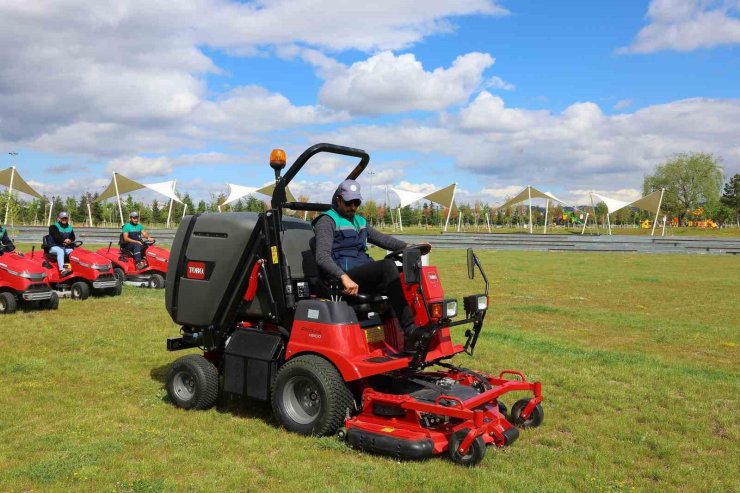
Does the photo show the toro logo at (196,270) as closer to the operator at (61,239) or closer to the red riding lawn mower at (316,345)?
the red riding lawn mower at (316,345)

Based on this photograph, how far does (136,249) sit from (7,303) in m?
5.26

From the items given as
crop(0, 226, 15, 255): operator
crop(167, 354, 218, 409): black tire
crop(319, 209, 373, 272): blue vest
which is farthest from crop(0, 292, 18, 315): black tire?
crop(319, 209, 373, 272): blue vest

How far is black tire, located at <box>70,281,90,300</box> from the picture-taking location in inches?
563

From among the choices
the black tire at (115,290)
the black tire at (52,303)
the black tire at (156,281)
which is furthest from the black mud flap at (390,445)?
the black tire at (156,281)

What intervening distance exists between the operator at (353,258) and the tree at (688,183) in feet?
325

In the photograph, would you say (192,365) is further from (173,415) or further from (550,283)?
(550,283)

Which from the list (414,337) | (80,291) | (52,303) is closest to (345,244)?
(414,337)

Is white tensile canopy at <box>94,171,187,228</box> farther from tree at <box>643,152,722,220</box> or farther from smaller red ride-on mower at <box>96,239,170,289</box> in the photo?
tree at <box>643,152,722,220</box>

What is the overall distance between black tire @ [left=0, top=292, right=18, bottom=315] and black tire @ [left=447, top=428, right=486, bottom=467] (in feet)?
34.5

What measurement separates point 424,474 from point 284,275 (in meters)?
2.27

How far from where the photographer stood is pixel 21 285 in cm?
1225

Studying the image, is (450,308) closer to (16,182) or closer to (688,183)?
(16,182)

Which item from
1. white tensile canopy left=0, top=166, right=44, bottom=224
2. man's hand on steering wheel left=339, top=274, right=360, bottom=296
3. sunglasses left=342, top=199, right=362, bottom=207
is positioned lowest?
man's hand on steering wheel left=339, top=274, right=360, bottom=296

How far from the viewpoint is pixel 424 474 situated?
4.65 m
